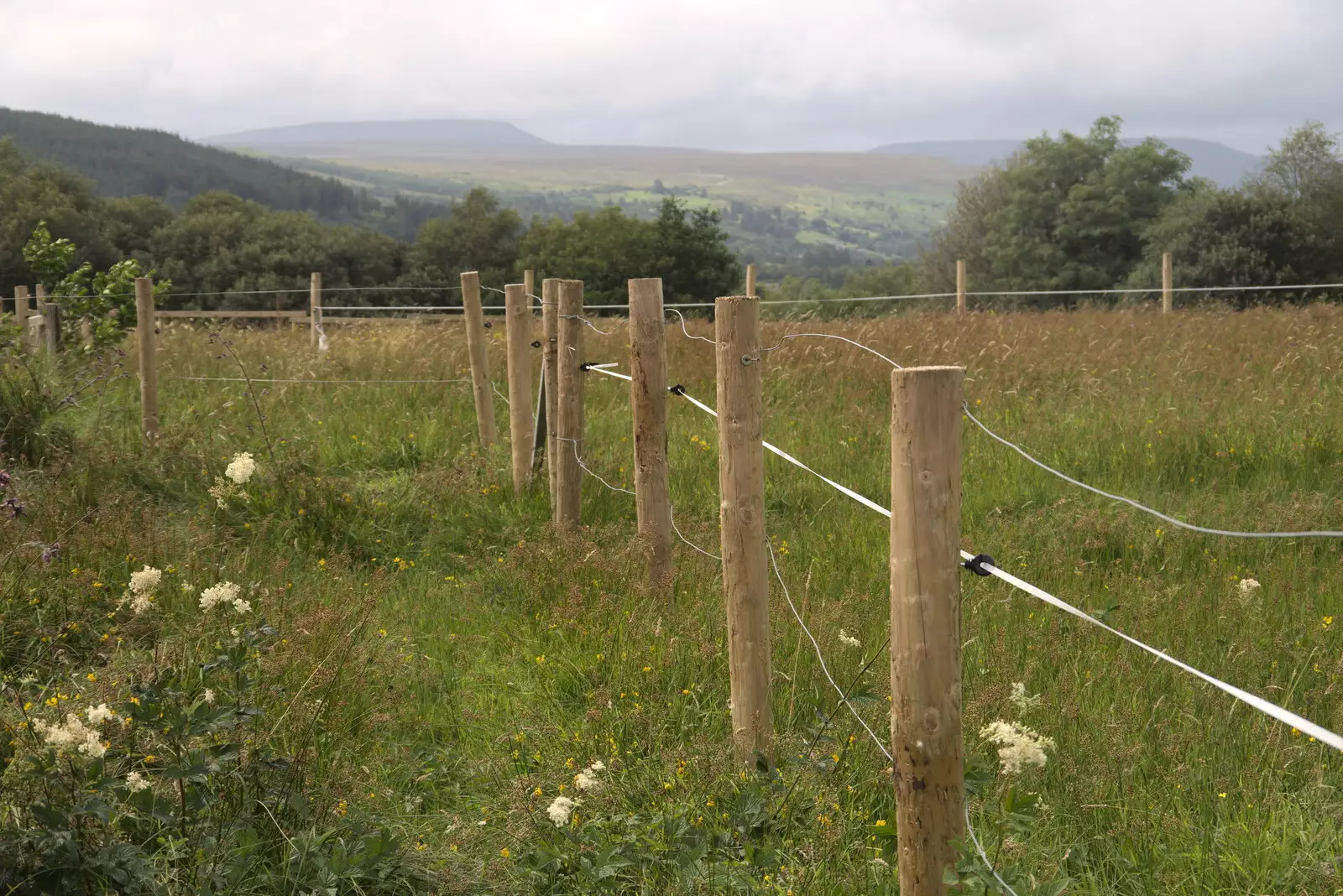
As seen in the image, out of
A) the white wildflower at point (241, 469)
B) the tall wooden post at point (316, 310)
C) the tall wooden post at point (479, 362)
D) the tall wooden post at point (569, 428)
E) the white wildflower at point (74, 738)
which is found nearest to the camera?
the white wildflower at point (74, 738)

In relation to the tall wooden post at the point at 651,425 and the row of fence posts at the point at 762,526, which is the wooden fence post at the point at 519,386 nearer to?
the row of fence posts at the point at 762,526

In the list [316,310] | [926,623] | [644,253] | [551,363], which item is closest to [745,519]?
[926,623]

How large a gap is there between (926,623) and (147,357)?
8.31m

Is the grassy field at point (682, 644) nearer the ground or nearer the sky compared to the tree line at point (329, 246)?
nearer the ground

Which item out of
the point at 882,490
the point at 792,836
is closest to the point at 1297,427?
the point at 882,490

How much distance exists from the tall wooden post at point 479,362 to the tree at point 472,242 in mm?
48593

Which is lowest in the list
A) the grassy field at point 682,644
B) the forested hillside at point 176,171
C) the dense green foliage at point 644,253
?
the grassy field at point 682,644

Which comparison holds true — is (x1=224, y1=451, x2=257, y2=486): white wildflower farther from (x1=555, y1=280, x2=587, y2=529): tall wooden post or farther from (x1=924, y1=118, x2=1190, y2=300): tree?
(x1=924, y1=118, x2=1190, y2=300): tree

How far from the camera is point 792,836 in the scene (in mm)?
2916

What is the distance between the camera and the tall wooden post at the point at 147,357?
857cm

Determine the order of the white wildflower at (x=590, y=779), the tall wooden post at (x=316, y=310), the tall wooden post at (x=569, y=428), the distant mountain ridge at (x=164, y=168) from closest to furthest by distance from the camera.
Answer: the white wildflower at (x=590, y=779)
the tall wooden post at (x=569, y=428)
the tall wooden post at (x=316, y=310)
the distant mountain ridge at (x=164, y=168)

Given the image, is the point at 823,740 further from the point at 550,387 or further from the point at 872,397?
the point at 872,397

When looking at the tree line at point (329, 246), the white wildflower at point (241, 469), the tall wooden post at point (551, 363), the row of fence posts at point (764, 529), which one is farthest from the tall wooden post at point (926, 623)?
the tree line at point (329, 246)

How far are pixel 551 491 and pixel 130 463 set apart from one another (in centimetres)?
305
